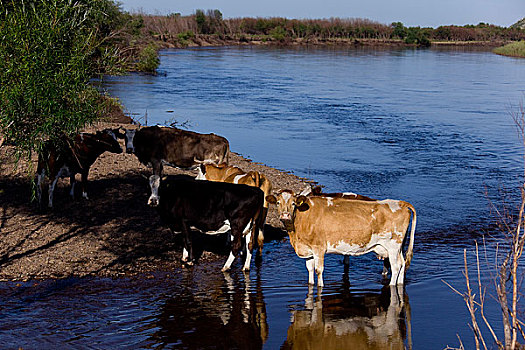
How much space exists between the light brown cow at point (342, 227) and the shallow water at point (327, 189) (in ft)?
1.77

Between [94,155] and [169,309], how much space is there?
533 cm

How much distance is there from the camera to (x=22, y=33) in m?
7.52

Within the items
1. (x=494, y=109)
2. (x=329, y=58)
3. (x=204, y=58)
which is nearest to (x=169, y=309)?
(x=494, y=109)

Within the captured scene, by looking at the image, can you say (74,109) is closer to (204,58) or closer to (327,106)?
(327,106)

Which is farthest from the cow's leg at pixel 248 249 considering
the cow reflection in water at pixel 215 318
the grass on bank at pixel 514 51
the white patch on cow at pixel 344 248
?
the grass on bank at pixel 514 51

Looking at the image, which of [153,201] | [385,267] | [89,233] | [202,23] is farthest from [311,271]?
[202,23]

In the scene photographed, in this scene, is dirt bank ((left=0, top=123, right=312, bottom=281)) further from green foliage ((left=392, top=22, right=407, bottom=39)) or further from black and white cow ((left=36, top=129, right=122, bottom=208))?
green foliage ((left=392, top=22, right=407, bottom=39))

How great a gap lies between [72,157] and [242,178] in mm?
3281

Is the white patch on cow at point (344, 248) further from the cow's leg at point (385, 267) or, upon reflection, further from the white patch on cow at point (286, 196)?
the white patch on cow at point (286, 196)

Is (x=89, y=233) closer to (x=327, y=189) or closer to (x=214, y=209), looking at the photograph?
(x=214, y=209)

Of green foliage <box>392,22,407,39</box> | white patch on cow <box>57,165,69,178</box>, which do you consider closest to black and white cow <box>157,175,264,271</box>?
white patch on cow <box>57,165,69,178</box>

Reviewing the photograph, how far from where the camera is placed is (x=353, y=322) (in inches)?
326

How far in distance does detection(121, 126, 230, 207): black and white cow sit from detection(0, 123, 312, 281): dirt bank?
0.71 m

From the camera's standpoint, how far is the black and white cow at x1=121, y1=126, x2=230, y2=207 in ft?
45.1
